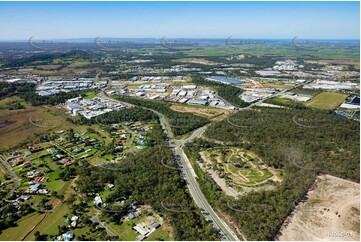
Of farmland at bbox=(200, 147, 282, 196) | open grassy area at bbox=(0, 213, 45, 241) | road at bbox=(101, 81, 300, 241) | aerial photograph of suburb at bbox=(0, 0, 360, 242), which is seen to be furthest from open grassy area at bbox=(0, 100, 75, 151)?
farmland at bbox=(200, 147, 282, 196)

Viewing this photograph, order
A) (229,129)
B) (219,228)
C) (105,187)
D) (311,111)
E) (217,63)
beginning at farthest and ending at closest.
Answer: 1. (217,63)
2. (311,111)
3. (229,129)
4. (105,187)
5. (219,228)

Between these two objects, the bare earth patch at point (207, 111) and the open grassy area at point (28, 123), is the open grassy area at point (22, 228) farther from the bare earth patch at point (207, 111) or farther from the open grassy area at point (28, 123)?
the bare earth patch at point (207, 111)

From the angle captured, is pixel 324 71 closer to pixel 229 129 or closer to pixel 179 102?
pixel 179 102

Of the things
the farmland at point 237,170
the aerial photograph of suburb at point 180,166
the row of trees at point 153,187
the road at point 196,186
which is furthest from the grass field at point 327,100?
the row of trees at point 153,187

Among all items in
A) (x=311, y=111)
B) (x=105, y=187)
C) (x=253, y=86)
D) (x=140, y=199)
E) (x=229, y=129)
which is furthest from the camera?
(x=253, y=86)

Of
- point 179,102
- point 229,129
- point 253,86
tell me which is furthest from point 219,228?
point 253,86

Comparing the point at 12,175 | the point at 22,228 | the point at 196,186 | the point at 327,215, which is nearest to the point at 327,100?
the point at 327,215

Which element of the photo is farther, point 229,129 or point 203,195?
point 229,129
